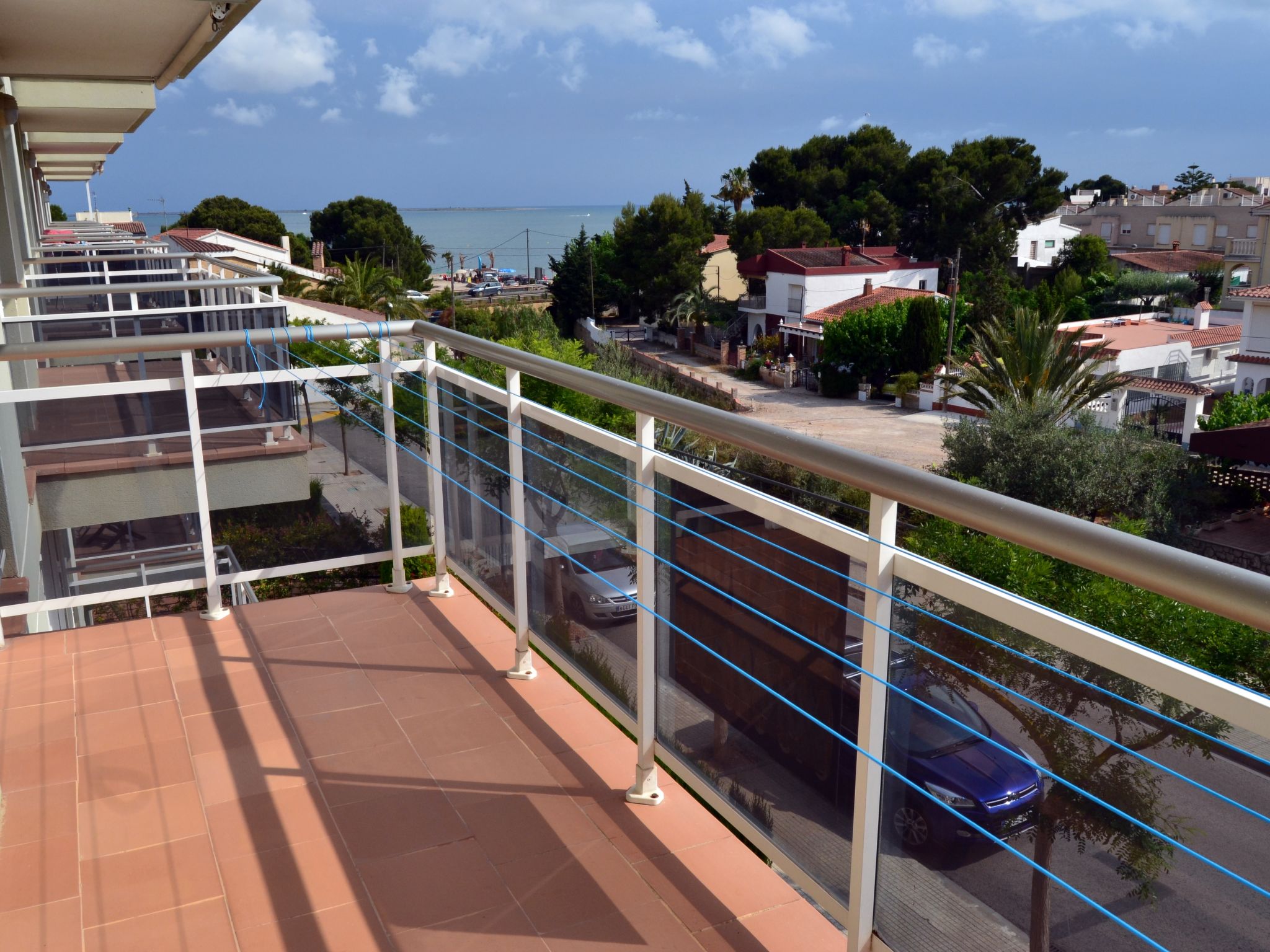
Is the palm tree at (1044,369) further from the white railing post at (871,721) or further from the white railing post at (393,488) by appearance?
the white railing post at (871,721)

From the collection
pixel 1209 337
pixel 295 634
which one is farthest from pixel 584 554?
pixel 1209 337

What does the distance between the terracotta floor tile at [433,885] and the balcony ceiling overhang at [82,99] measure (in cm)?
632

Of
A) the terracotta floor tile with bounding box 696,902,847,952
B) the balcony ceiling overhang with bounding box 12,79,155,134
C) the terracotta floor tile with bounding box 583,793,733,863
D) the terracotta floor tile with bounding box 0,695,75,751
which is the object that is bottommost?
the terracotta floor tile with bounding box 0,695,75,751

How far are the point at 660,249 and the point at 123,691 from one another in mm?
48039

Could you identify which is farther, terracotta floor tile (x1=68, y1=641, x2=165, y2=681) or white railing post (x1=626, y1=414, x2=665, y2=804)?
terracotta floor tile (x1=68, y1=641, x2=165, y2=681)

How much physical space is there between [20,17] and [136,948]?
4392 millimetres

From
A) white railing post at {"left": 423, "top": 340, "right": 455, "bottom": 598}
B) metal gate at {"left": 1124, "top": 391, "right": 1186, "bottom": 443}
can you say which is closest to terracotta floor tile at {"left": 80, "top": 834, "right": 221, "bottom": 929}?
white railing post at {"left": 423, "top": 340, "right": 455, "bottom": 598}

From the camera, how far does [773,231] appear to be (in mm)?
53125

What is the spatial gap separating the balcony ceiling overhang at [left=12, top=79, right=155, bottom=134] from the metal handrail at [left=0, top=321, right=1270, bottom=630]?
6.15 m

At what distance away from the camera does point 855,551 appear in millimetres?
1757

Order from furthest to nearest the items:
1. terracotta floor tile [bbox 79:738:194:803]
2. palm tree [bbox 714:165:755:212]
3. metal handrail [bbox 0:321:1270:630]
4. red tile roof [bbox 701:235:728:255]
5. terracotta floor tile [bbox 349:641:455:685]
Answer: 1. palm tree [bbox 714:165:755:212]
2. red tile roof [bbox 701:235:728:255]
3. terracotta floor tile [bbox 349:641:455:685]
4. terracotta floor tile [bbox 79:738:194:803]
5. metal handrail [bbox 0:321:1270:630]

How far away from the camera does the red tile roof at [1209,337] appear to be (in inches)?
1390

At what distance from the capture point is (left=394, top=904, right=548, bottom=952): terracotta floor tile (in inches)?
82.0

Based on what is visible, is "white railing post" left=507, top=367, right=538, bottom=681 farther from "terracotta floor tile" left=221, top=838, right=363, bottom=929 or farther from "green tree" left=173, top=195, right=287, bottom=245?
"green tree" left=173, top=195, right=287, bottom=245
